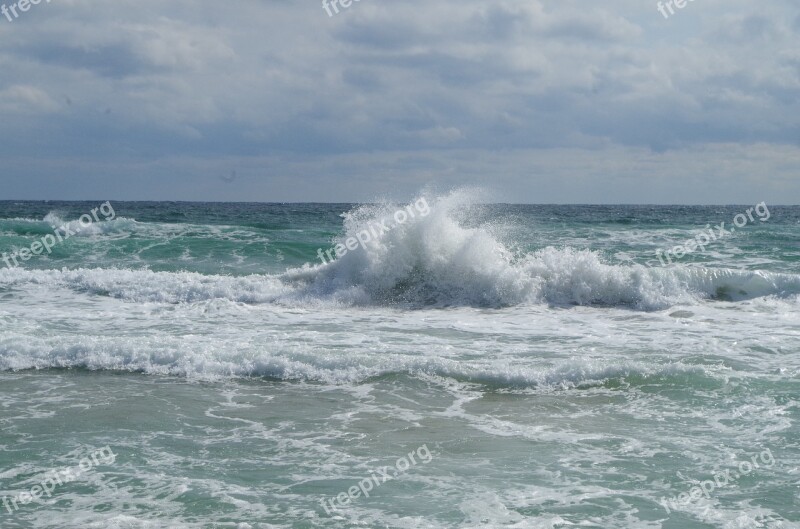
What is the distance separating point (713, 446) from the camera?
6902 mm

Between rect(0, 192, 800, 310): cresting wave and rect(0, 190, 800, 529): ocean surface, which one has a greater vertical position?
rect(0, 192, 800, 310): cresting wave

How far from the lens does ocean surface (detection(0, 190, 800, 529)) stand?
18.8 ft

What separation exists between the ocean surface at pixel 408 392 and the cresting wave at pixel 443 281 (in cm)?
6

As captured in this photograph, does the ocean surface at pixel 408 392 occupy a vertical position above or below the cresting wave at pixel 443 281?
below

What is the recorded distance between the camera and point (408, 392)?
8.97 m

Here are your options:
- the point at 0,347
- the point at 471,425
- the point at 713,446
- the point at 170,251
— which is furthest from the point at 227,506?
the point at 170,251

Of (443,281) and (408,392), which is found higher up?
(443,281)

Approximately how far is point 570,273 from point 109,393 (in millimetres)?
10781

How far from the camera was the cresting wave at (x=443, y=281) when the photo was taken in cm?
1594

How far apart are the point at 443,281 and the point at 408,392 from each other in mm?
8061

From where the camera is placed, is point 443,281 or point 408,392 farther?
point 443,281

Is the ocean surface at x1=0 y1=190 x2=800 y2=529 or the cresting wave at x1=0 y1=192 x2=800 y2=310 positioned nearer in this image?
the ocean surface at x1=0 y1=190 x2=800 y2=529

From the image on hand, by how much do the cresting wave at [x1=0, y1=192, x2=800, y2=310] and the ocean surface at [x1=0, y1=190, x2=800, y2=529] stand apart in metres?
0.06

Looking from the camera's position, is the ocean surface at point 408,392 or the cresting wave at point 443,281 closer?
the ocean surface at point 408,392
